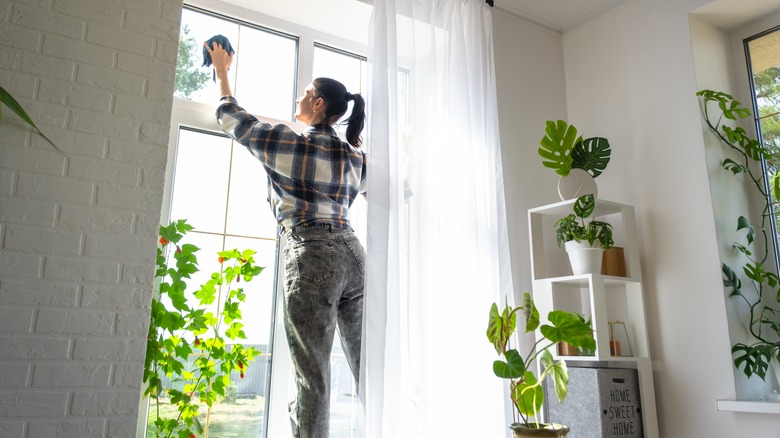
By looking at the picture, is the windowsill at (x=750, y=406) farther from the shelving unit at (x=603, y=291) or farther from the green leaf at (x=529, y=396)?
the green leaf at (x=529, y=396)

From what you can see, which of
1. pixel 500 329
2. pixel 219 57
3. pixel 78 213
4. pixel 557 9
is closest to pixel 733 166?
pixel 557 9

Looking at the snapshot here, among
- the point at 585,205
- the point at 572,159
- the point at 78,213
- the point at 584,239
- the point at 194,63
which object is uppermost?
the point at 194,63

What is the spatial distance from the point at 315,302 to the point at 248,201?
693mm

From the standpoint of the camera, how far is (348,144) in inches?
85.0

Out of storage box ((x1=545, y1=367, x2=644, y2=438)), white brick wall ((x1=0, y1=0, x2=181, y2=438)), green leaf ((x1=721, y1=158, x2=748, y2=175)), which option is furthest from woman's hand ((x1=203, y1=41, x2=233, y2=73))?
green leaf ((x1=721, y1=158, x2=748, y2=175))

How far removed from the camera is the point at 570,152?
8.50ft

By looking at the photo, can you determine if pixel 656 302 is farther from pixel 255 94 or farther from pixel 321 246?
pixel 255 94

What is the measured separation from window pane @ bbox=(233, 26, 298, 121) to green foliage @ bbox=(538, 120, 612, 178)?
3.68 ft

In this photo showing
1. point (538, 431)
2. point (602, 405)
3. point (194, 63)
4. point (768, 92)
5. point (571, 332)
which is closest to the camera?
point (538, 431)

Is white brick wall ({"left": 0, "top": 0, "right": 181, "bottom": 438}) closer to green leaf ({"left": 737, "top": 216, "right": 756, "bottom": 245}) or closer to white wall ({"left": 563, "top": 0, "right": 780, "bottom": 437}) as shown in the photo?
white wall ({"left": 563, "top": 0, "right": 780, "bottom": 437})

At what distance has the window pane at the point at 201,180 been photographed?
2.23 meters

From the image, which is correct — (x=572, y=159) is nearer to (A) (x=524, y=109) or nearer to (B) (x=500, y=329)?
(A) (x=524, y=109)

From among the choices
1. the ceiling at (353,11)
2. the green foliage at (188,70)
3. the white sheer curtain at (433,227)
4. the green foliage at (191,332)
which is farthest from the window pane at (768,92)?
the green foliage at (188,70)

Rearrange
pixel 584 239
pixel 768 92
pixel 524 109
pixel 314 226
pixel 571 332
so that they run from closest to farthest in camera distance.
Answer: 1. pixel 571 332
2. pixel 314 226
3. pixel 584 239
4. pixel 768 92
5. pixel 524 109
